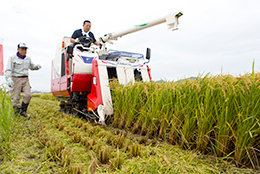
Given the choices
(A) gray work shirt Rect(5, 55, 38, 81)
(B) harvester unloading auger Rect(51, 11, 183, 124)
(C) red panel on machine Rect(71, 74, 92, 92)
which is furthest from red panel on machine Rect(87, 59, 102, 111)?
(A) gray work shirt Rect(5, 55, 38, 81)

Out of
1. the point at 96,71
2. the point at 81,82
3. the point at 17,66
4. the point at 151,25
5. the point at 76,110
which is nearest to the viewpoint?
the point at 96,71

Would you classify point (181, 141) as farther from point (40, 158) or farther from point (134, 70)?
point (134, 70)

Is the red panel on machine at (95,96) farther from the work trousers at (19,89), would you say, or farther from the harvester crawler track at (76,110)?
the work trousers at (19,89)

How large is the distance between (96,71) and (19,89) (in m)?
2.73

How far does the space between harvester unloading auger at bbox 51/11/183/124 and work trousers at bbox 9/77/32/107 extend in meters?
1.05

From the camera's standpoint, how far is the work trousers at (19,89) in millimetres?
5281

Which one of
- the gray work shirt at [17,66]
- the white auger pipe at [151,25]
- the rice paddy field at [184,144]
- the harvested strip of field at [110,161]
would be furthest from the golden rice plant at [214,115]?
the gray work shirt at [17,66]

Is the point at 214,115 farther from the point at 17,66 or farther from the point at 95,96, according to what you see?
the point at 17,66

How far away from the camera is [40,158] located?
2.18m

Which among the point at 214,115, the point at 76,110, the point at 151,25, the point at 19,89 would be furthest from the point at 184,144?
the point at 19,89

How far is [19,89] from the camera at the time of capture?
535 centimetres

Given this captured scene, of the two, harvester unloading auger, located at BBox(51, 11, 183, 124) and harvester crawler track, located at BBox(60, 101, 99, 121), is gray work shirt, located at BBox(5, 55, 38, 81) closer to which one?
harvester unloading auger, located at BBox(51, 11, 183, 124)

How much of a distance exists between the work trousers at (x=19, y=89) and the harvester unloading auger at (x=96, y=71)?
41.3 inches

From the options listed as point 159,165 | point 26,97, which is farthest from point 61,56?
point 159,165
